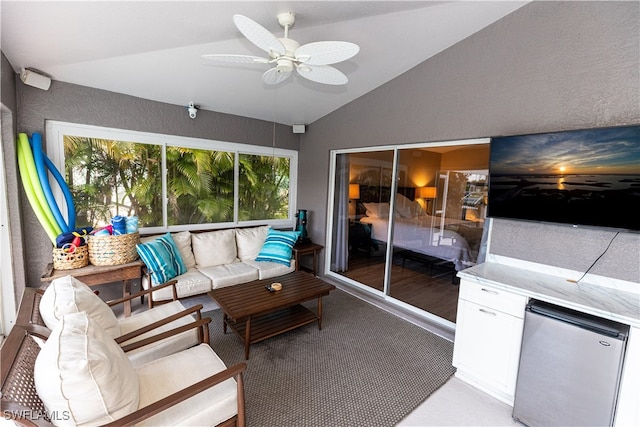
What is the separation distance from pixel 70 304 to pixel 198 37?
7.14 ft

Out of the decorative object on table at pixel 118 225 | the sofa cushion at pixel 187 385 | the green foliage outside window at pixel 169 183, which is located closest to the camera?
the sofa cushion at pixel 187 385

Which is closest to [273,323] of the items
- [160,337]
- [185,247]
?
[160,337]

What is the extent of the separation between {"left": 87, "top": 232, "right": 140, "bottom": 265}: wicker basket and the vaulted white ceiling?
5.40 ft

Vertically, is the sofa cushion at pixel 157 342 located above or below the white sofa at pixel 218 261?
below

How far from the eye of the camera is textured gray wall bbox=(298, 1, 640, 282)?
195 cm

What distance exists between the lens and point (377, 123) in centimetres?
360

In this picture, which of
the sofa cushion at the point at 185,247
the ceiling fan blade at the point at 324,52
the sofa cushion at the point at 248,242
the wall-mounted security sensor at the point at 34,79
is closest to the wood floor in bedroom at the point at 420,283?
the sofa cushion at the point at 248,242

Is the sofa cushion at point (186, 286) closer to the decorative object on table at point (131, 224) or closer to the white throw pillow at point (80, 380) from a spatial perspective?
the decorative object on table at point (131, 224)

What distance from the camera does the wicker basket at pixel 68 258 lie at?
2600 millimetres

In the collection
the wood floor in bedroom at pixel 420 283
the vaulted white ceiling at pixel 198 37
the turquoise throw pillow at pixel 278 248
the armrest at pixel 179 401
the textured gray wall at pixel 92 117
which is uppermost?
the vaulted white ceiling at pixel 198 37

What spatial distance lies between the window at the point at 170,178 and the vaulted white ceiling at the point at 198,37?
1.96 ft

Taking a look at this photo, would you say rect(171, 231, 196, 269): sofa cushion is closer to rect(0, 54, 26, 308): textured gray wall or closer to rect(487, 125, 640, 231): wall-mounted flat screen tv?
rect(0, 54, 26, 308): textured gray wall

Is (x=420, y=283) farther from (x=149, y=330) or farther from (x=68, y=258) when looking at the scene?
(x=68, y=258)

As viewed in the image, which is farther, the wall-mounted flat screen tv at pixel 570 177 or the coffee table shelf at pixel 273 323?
the coffee table shelf at pixel 273 323
